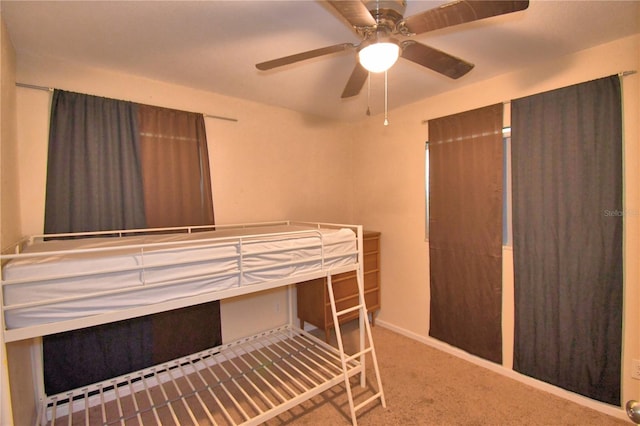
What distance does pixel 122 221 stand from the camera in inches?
88.8

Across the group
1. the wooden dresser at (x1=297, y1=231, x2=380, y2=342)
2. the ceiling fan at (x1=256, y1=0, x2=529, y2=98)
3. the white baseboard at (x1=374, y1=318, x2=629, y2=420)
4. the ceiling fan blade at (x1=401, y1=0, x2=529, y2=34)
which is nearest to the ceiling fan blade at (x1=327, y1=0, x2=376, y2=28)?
the ceiling fan at (x1=256, y1=0, x2=529, y2=98)

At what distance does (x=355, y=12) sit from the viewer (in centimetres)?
113

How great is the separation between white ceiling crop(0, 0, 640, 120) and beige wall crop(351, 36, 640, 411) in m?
0.13

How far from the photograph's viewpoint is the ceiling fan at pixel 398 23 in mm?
1109

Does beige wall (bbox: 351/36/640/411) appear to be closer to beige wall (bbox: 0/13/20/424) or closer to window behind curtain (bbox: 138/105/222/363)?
window behind curtain (bbox: 138/105/222/363)

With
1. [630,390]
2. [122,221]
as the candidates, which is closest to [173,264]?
[122,221]

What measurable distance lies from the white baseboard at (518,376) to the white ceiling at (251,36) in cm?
250

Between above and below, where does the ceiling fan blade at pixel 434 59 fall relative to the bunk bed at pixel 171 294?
above

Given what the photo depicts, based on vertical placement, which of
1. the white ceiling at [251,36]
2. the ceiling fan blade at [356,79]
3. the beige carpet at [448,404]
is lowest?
the beige carpet at [448,404]

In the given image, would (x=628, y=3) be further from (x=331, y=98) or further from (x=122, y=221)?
(x=122, y=221)

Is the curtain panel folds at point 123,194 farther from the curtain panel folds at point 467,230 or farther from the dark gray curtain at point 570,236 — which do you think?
the dark gray curtain at point 570,236

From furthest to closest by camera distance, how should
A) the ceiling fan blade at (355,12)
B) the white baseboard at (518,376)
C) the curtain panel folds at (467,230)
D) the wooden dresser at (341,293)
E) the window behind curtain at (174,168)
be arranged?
the wooden dresser at (341,293)
the curtain panel folds at (467,230)
the window behind curtain at (174,168)
the white baseboard at (518,376)
the ceiling fan blade at (355,12)

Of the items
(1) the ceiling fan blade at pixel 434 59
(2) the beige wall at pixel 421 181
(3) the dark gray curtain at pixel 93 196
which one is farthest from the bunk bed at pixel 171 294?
(1) the ceiling fan blade at pixel 434 59

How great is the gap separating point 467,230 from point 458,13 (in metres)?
1.98
